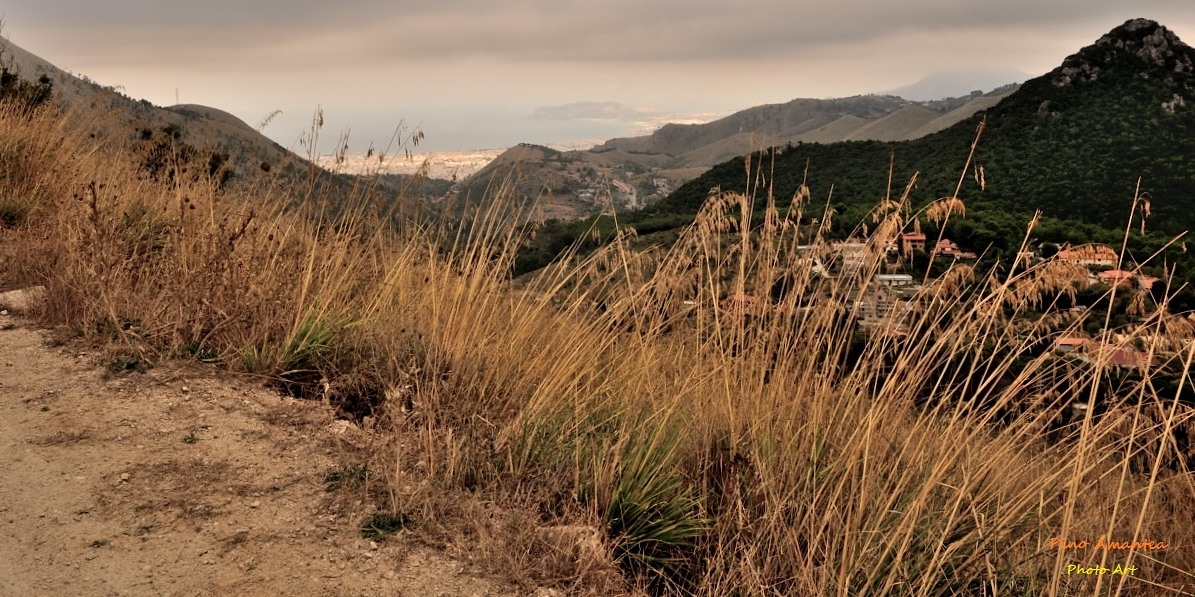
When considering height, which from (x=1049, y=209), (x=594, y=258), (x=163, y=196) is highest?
(x=163, y=196)

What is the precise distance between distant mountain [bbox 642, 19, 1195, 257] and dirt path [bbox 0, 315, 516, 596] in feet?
103

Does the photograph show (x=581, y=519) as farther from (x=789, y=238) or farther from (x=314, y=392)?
(x=789, y=238)

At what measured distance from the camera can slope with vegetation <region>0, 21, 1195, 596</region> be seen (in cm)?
191

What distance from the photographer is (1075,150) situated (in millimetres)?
46750

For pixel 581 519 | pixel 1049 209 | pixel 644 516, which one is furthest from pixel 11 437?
pixel 1049 209

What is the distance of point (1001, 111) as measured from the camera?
58375 mm

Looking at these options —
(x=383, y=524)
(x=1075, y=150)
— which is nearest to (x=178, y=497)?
(x=383, y=524)

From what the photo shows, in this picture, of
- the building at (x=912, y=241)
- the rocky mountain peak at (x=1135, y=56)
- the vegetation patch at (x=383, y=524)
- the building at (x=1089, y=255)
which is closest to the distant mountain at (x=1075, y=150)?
the rocky mountain peak at (x=1135, y=56)

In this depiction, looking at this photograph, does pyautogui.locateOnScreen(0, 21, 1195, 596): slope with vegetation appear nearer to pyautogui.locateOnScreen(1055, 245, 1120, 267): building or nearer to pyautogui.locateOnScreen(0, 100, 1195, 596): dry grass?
pyautogui.locateOnScreen(0, 100, 1195, 596): dry grass

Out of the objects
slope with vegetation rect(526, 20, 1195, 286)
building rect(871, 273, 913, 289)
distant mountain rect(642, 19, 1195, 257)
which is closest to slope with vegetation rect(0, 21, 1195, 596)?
building rect(871, 273, 913, 289)

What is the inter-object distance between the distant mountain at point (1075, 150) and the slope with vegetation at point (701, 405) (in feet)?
101

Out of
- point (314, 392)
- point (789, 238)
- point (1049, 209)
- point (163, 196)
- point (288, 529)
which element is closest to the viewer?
point (288, 529)

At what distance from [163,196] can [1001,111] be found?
66.4m

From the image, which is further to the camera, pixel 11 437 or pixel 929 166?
pixel 929 166
